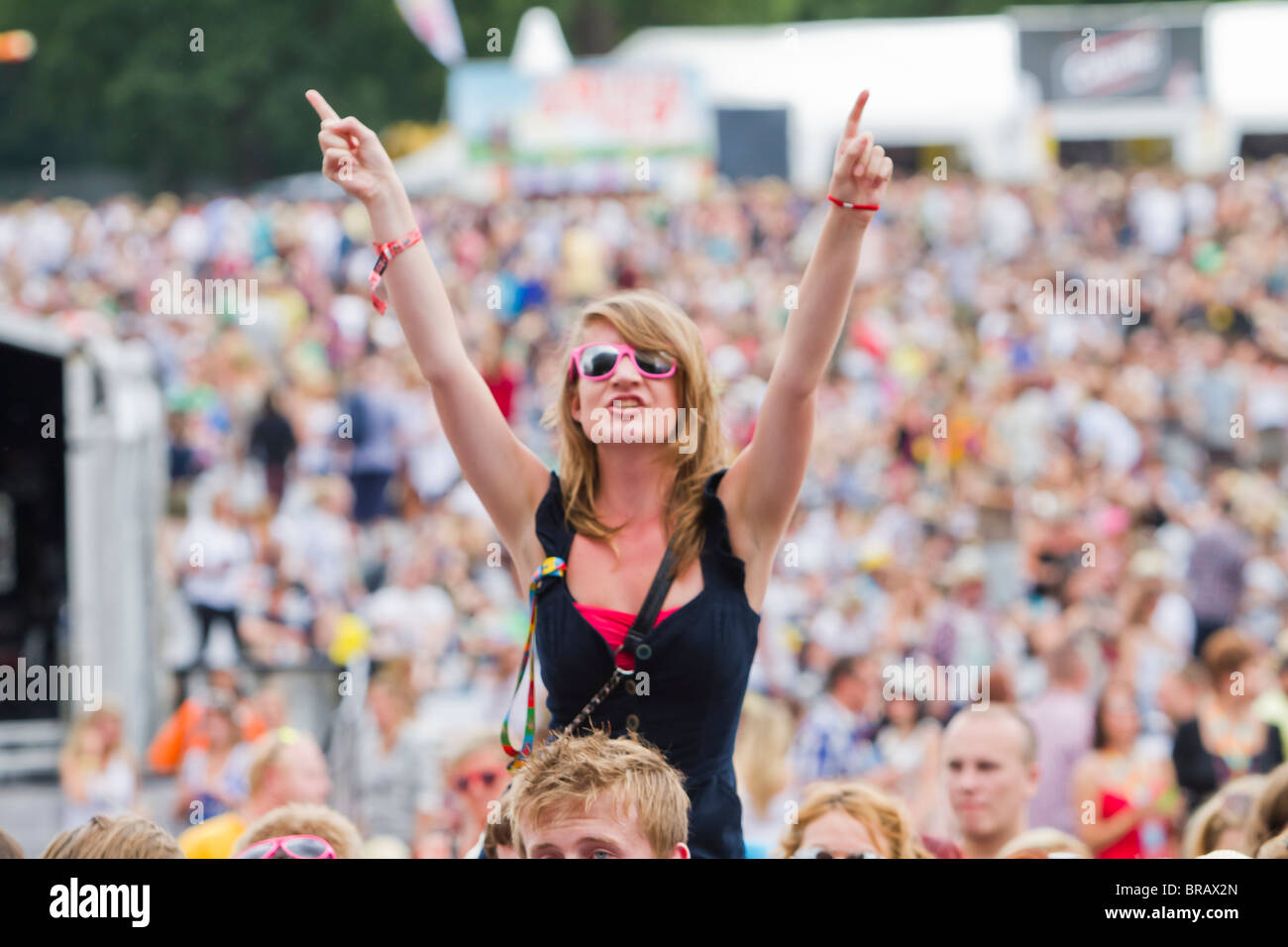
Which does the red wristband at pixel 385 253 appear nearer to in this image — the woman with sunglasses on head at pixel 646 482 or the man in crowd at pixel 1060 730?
the woman with sunglasses on head at pixel 646 482

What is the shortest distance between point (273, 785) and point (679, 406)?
2.46m

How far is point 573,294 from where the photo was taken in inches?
659

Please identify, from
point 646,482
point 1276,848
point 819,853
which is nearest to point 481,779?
point 819,853

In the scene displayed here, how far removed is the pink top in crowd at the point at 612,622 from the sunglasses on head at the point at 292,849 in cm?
55

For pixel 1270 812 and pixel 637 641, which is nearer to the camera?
pixel 637 641

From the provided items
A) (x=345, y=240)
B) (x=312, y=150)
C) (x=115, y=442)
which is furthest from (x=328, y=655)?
(x=312, y=150)

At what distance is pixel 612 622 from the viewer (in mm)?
2461

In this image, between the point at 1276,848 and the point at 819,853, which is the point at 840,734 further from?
the point at 1276,848

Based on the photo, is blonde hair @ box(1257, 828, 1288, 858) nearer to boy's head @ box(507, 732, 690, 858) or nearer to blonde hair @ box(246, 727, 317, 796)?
boy's head @ box(507, 732, 690, 858)

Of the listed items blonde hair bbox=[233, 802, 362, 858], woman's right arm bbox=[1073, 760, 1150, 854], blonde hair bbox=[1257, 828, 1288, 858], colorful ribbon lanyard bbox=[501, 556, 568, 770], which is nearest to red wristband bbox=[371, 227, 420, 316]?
colorful ribbon lanyard bbox=[501, 556, 568, 770]

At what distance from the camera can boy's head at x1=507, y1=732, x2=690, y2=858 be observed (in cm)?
221

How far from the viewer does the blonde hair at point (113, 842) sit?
237cm

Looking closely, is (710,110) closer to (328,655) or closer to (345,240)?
(345,240)

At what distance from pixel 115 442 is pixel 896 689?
3.86 meters
